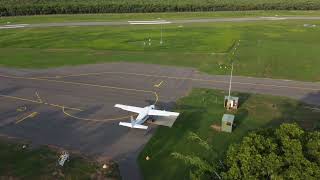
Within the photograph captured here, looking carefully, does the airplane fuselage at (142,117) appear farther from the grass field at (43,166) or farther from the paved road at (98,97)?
the grass field at (43,166)

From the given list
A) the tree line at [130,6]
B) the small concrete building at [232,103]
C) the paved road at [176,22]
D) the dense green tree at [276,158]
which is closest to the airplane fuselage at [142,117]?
the small concrete building at [232,103]

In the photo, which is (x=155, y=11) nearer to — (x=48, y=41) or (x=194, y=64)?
(x=48, y=41)

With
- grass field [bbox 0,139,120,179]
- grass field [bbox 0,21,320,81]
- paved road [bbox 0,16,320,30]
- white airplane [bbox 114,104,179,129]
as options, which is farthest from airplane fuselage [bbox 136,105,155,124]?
paved road [bbox 0,16,320,30]

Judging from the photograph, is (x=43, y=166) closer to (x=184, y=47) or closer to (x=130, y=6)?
(x=184, y=47)

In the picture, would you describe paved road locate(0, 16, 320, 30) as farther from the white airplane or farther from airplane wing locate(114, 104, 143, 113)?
the white airplane

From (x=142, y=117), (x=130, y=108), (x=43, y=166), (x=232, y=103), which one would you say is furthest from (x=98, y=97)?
(x=232, y=103)

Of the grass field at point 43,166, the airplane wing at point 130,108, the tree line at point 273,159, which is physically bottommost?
the grass field at point 43,166

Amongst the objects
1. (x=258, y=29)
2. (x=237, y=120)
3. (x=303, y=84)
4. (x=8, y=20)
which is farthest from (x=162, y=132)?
(x=8, y=20)
